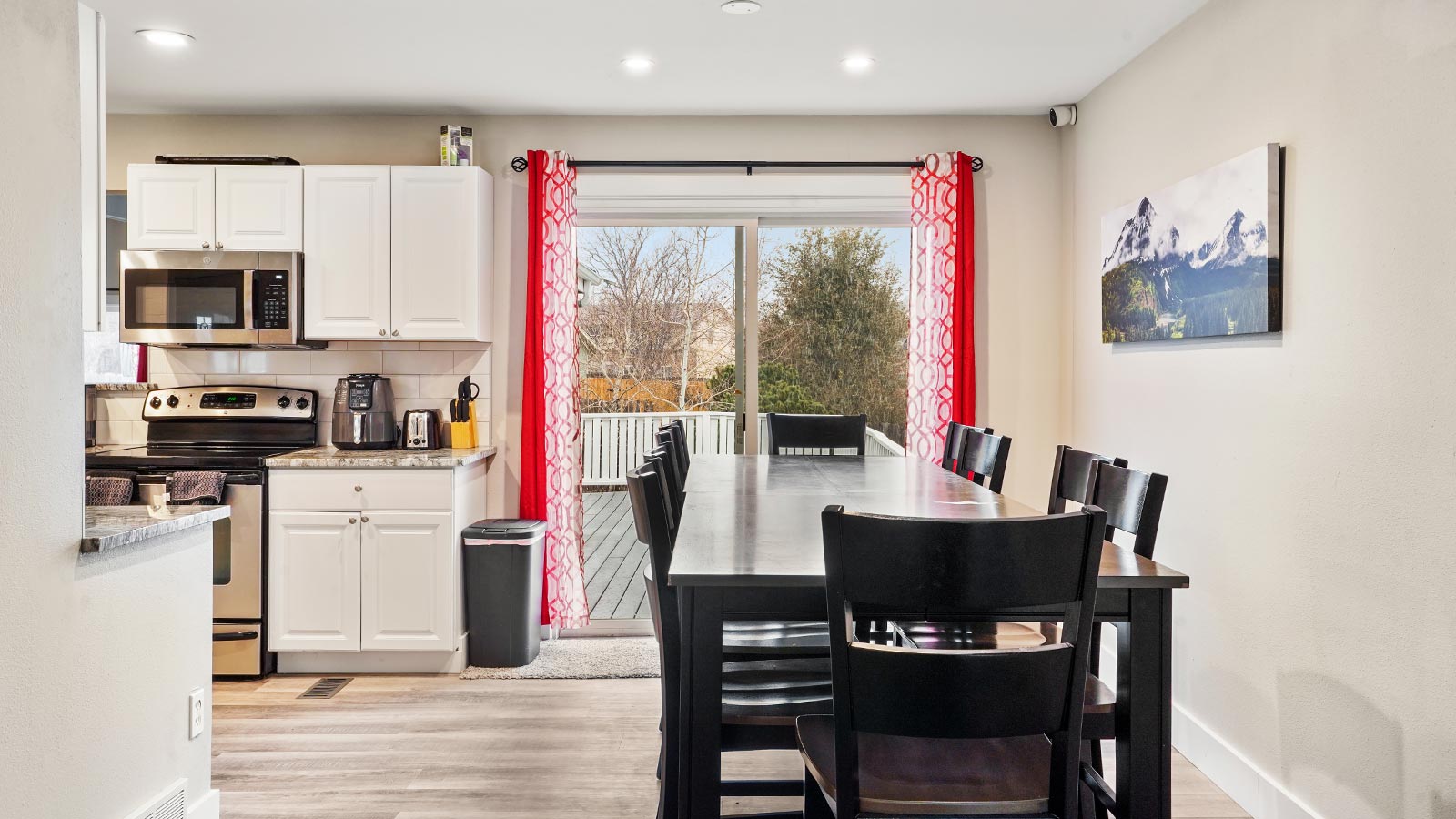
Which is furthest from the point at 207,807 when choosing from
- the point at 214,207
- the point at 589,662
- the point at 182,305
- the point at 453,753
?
the point at 214,207

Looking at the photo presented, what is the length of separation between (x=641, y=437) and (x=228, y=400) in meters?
1.93

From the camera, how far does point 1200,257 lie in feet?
9.62

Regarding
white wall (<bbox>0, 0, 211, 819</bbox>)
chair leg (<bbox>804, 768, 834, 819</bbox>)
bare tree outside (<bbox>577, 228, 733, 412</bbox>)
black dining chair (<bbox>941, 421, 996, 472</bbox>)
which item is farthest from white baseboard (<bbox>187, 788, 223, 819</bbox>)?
black dining chair (<bbox>941, 421, 996, 472</bbox>)

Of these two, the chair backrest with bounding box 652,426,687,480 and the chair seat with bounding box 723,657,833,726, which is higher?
the chair backrest with bounding box 652,426,687,480

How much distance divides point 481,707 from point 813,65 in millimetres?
2816

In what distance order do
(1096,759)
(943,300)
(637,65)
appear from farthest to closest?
(943,300) < (637,65) < (1096,759)

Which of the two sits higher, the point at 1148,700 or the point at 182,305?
the point at 182,305

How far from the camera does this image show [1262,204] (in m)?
2.61

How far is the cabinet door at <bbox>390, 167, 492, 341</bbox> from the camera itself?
4027mm

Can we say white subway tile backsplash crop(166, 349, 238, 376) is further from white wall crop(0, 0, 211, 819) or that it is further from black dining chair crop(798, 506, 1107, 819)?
black dining chair crop(798, 506, 1107, 819)

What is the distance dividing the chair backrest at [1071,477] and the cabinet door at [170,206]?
3.62 metres

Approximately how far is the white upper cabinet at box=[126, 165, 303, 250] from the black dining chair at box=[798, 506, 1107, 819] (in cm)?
354

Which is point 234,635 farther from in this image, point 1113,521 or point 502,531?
point 1113,521

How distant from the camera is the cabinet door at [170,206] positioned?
3975mm
